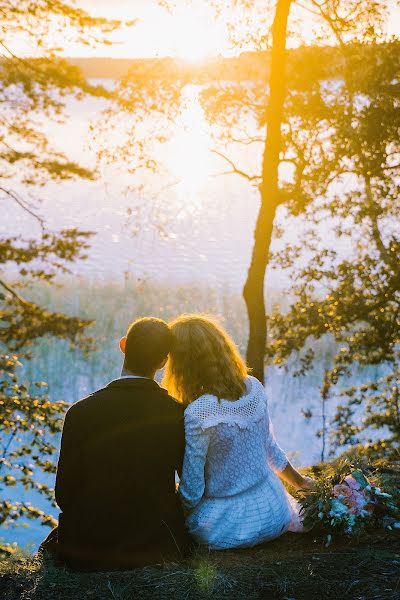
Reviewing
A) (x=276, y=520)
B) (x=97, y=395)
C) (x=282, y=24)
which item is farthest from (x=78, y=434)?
(x=282, y=24)

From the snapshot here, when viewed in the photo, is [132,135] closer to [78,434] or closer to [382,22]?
[382,22]

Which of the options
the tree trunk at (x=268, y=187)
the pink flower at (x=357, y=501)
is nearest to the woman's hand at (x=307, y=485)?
the pink flower at (x=357, y=501)

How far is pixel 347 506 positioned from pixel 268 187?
5.38 metres

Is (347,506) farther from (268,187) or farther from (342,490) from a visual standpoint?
(268,187)

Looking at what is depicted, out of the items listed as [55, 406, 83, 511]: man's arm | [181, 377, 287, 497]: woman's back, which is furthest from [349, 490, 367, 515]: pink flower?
[55, 406, 83, 511]: man's arm

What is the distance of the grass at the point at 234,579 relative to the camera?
11.8ft

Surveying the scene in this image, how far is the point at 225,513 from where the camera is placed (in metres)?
4.12

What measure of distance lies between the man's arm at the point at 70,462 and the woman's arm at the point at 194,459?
2.01ft

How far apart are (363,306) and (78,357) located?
456 inches

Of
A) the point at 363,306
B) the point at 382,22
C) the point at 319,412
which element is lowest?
the point at 319,412

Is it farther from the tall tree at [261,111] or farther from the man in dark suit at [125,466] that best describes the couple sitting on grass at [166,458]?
the tall tree at [261,111]

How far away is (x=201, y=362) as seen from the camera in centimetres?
403

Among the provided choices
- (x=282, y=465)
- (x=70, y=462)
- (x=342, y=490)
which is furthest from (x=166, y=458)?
(x=342, y=490)

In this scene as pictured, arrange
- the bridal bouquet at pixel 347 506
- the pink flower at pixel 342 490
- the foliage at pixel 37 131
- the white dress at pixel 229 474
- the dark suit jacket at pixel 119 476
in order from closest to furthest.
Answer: the dark suit jacket at pixel 119 476 < the white dress at pixel 229 474 < the bridal bouquet at pixel 347 506 < the pink flower at pixel 342 490 < the foliage at pixel 37 131
